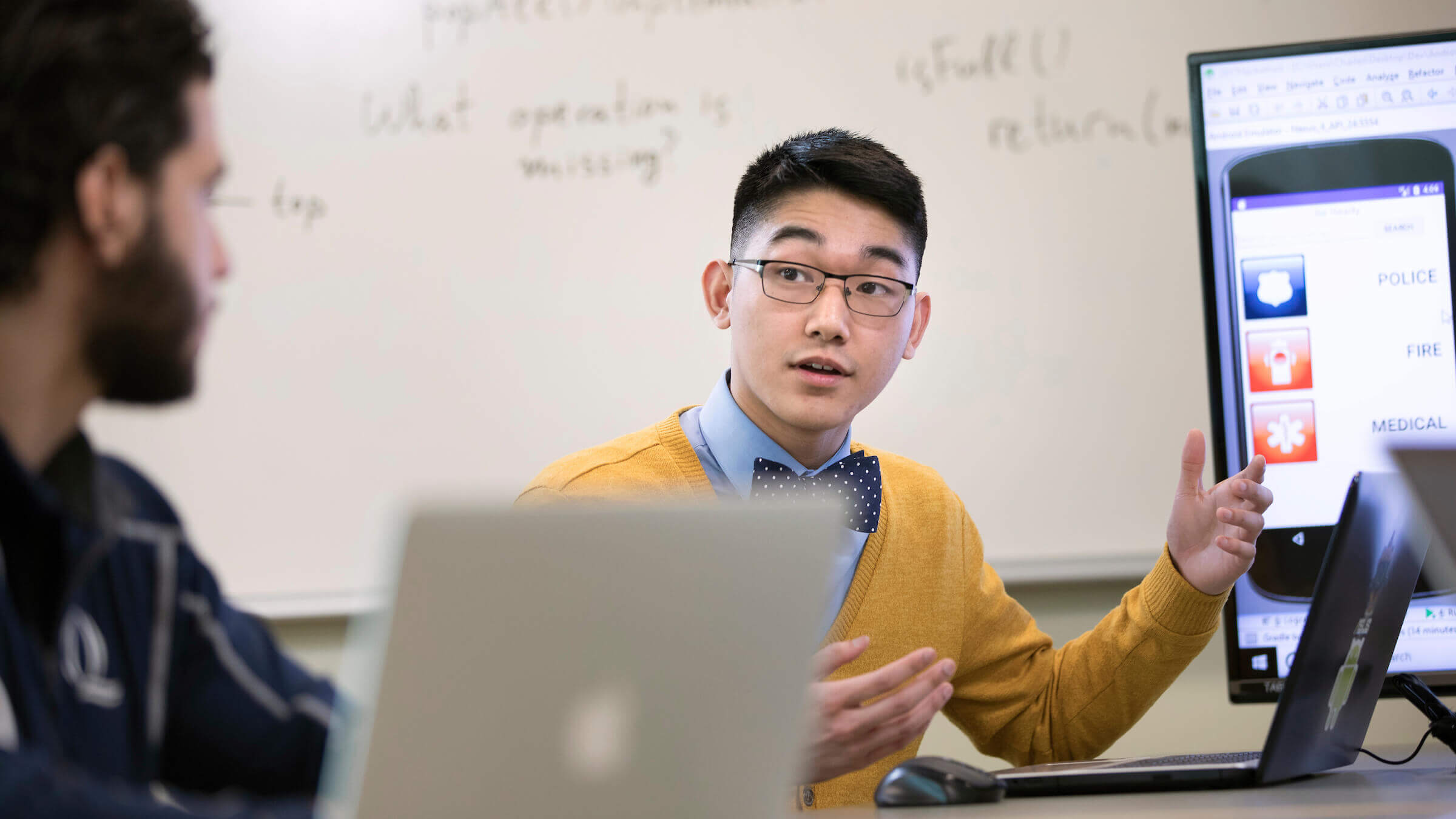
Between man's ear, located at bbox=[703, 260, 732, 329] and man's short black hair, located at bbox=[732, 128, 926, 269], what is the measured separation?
3 cm

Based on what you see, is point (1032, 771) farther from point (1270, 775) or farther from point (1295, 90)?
point (1295, 90)

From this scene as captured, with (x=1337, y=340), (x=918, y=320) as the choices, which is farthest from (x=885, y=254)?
(x=1337, y=340)

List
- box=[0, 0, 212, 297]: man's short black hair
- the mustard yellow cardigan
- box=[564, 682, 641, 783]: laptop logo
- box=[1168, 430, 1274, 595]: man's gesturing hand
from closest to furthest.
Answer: box=[564, 682, 641, 783]: laptop logo
box=[0, 0, 212, 297]: man's short black hair
box=[1168, 430, 1274, 595]: man's gesturing hand
the mustard yellow cardigan

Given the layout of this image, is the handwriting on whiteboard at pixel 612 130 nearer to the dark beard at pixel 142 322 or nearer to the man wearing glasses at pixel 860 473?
the man wearing glasses at pixel 860 473

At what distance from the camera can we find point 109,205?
0.77m

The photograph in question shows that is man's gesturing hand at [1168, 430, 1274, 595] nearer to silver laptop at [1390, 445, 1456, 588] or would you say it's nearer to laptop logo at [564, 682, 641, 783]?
silver laptop at [1390, 445, 1456, 588]

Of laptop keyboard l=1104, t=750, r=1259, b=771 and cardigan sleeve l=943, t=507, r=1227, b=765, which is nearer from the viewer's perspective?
laptop keyboard l=1104, t=750, r=1259, b=771

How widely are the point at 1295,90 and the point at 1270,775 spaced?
1.02 metres

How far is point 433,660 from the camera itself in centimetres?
56

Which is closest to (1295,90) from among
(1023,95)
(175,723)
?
(1023,95)

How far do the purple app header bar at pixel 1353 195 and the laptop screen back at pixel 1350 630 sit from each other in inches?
25.1

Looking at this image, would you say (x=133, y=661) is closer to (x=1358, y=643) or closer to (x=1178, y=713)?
(x=1358, y=643)

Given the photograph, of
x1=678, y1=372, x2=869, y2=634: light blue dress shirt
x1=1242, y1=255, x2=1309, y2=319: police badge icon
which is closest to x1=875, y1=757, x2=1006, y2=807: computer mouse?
x1=678, y1=372, x2=869, y2=634: light blue dress shirt

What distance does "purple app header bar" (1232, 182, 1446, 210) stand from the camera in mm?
1519
